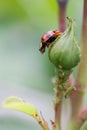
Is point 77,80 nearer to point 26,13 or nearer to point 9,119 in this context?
point 9,119

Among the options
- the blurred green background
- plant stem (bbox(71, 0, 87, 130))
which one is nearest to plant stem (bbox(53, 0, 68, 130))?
plant stem (bbox(71, 0, 87, 130))

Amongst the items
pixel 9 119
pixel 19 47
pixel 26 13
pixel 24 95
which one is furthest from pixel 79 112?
pixel 26 13

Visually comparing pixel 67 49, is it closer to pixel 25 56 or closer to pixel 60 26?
pixel 60 26

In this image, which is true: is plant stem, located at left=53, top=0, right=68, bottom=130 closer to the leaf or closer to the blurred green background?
the leaf

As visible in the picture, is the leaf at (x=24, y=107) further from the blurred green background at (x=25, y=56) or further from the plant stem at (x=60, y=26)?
the blurred green background at (x=25, y=56)

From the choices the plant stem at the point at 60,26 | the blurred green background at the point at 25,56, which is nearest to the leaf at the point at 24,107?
the plant stem at the point at 60,26
